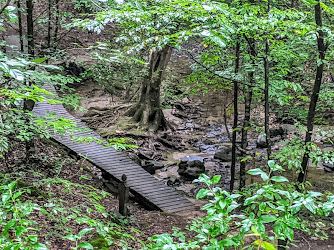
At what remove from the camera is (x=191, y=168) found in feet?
42.1

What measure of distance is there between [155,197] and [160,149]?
20.1ft

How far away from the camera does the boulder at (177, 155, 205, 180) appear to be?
12617mm

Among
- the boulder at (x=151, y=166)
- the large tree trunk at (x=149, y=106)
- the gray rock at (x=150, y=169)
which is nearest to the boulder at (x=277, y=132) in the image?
the large tree trunk at (x=149, y=106)

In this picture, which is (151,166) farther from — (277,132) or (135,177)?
(277,132)

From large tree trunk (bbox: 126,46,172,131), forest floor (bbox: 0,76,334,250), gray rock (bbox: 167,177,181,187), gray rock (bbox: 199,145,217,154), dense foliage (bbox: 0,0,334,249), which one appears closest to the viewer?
A: dense foliage (bbox: 0,0,334,249)

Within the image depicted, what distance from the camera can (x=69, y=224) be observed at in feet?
17.8

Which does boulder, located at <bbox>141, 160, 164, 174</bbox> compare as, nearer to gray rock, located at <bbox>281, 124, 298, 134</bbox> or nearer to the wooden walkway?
the wooden walkway

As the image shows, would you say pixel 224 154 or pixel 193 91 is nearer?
pixel 193 91

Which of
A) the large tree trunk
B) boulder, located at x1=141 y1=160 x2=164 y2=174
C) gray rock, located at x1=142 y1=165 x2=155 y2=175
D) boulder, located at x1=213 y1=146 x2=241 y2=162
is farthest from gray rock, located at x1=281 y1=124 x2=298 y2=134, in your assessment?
gray rock, located at x1=142 y1=165 x2=155 y2=175

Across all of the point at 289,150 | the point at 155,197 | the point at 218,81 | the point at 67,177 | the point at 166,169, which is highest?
the point at 218,81

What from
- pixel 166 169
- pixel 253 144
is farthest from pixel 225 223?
pixel 253 144

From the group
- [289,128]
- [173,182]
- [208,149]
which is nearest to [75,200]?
[173,182]

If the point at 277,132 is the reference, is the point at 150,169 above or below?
below

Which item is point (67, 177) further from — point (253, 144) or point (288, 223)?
point (253, 144)
